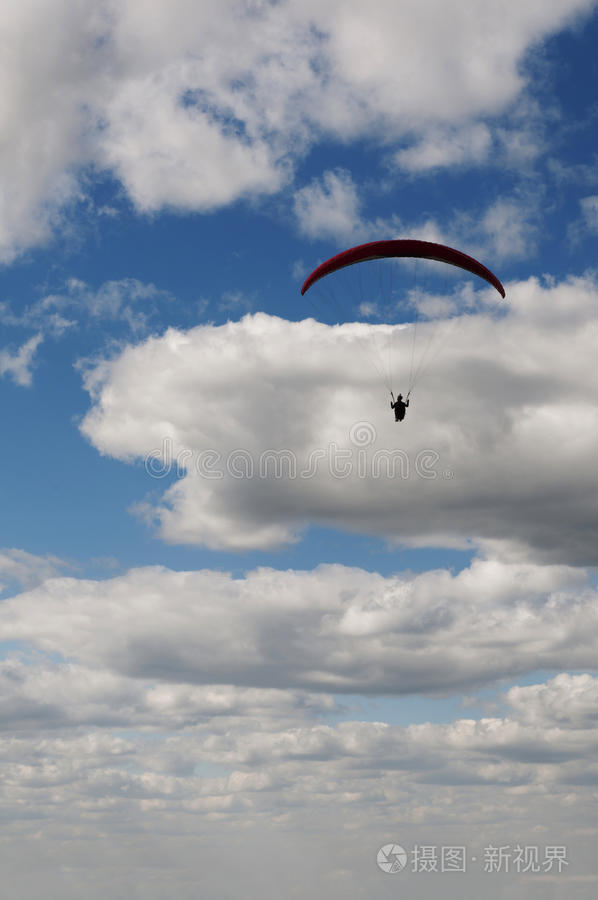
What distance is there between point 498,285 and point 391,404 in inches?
518

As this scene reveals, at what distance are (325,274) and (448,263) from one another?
405 inches

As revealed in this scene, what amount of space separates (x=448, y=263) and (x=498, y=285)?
4509mm

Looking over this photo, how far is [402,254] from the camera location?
68062 mm

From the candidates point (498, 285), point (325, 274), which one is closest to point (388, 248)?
point (325, 274)

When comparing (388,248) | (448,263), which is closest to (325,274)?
(388,248)

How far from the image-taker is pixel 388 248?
67.5 meters

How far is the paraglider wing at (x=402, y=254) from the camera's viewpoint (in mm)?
67438

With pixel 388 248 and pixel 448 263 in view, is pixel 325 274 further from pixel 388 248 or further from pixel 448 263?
pixel 448 263

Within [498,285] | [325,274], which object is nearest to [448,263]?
[498,285]

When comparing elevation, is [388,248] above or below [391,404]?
above

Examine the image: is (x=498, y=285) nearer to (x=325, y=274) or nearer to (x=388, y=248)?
(x=388, y=248)

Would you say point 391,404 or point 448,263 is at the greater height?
point 448,263

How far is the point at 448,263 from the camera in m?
70.2

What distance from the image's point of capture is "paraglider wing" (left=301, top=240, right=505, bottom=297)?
221 feet
